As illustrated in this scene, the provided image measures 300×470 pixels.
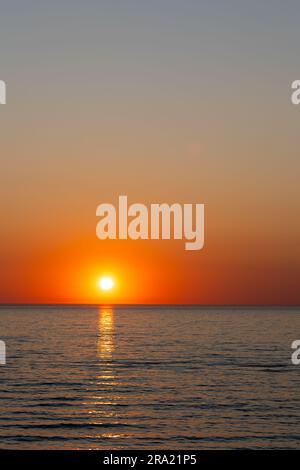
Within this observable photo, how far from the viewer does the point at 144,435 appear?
142 ft

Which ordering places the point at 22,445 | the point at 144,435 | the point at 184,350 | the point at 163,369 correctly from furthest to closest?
the point at 184,350
the point at 163,369
the point at 144,435
the point at 22,445

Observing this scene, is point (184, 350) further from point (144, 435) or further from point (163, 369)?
point (144, 435)

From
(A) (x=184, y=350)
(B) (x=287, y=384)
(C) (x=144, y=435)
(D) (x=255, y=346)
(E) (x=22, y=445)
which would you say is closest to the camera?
(E) (x=22, y=445)

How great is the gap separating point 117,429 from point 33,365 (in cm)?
3894

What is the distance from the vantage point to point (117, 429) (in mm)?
44938

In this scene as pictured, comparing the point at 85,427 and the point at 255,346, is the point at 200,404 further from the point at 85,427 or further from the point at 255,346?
the point at 255,346

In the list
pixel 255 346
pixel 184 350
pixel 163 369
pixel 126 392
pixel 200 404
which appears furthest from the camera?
pixel 255 346

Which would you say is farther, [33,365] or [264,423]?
[33,365]

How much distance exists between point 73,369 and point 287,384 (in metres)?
27.0

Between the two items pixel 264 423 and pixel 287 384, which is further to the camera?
pixel 287 384

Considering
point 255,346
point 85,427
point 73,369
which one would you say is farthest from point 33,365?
point 255,346
